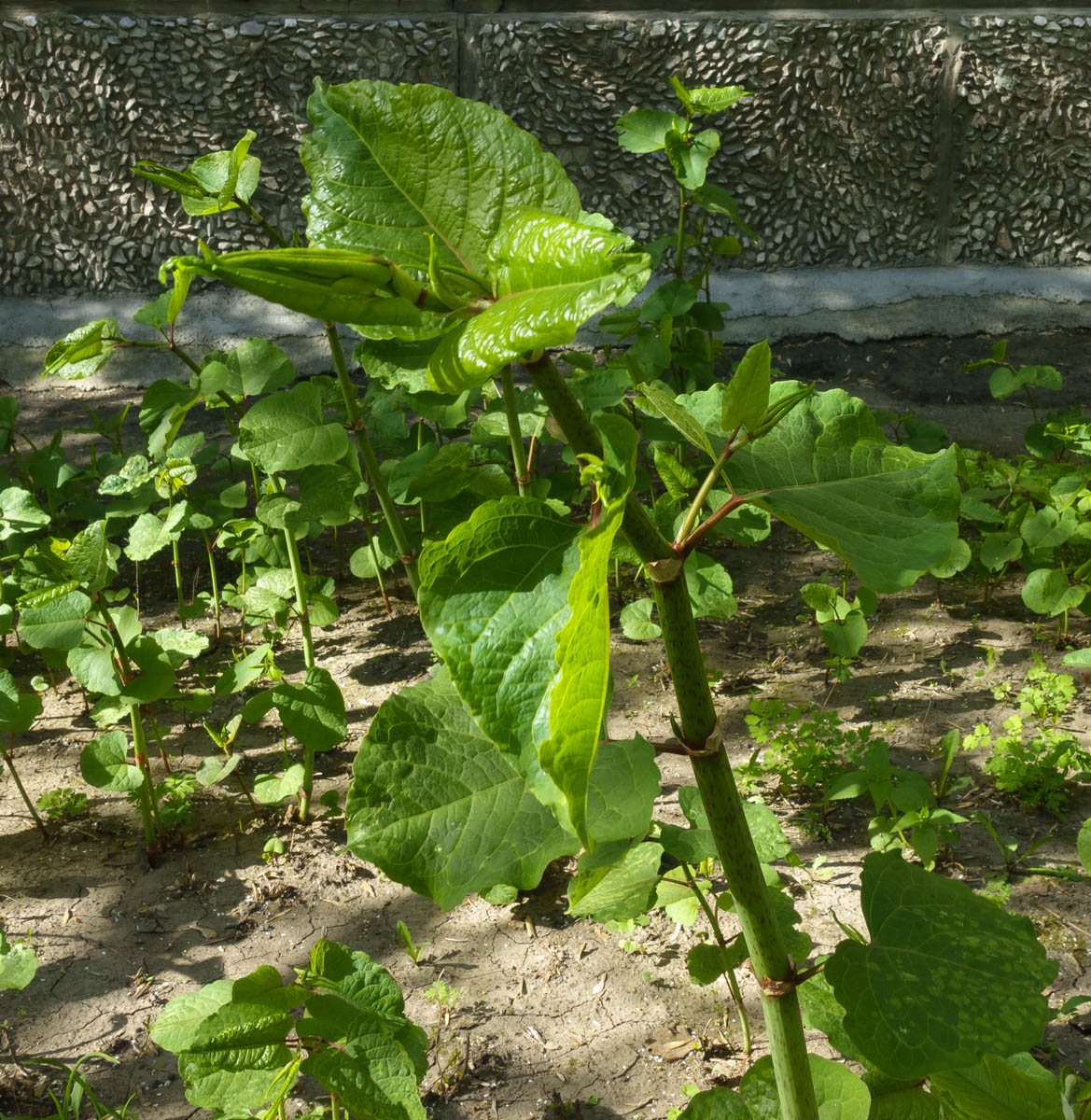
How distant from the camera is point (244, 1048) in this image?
118 cm

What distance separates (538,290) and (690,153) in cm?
236

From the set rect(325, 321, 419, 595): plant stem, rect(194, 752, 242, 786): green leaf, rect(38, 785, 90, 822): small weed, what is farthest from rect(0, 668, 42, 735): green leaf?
rect(325, 321, 419, 595): plant stem

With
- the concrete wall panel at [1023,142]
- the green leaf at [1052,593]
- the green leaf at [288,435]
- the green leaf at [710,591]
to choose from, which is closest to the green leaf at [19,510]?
the green leaf at [288,435]

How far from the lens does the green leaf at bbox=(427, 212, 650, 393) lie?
484mm

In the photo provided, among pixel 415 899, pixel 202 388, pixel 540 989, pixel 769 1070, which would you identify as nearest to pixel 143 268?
pixel 202 388

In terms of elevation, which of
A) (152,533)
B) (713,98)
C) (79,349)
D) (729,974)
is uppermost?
(713,98)

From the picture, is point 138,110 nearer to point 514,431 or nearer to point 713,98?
point 713,98

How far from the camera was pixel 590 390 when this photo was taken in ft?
6.52

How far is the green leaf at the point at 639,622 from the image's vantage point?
Answer: 97.3 inches

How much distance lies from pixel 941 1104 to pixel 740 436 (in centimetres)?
78

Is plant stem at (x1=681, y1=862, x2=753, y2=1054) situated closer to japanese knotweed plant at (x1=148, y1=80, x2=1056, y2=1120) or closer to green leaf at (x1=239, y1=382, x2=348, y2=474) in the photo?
japanese knotweed plant at (x1=148, y1=80, x2=1056, y2=1120)

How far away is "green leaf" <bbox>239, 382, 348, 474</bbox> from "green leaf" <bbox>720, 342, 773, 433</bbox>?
1.39 metres

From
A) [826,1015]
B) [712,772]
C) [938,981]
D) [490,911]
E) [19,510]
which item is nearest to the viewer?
[712,772]

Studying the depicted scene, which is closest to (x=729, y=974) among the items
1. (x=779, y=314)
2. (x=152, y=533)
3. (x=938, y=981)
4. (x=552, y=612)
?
(x=938, y=981)
